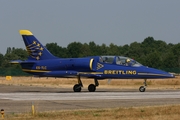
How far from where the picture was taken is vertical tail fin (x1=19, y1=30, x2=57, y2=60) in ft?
122

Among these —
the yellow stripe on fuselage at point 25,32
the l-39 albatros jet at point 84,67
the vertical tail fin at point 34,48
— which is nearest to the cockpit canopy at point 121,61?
the l-39 albatros jet at point 84,67

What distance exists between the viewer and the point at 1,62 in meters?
153

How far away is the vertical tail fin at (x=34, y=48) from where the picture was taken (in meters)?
37.2

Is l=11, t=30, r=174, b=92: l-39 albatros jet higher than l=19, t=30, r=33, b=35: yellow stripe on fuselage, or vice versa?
l=19, t=30, r=33, b=35: yellow stripe on fuselage

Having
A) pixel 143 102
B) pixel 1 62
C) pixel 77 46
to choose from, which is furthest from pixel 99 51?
pixel 143 102

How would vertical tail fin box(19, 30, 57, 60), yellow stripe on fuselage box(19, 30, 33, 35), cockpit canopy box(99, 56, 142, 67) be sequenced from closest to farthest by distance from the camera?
1. cockpit canopy box(99, 56, 142, 67)
2. vertical tail fin box(19, 30, 57, 60)
3. yellow stripe on fuselage box(19, 30, 33, 35)

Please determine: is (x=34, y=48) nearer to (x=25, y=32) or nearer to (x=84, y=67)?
(x=25, y=32)

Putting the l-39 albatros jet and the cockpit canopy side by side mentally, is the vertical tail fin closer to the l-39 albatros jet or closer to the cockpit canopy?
the l-39 albatros jet

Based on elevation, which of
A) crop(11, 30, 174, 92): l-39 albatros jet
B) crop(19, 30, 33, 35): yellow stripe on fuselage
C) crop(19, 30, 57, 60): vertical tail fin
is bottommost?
crop(11, 30, 174, 92): l-39 albatros jet

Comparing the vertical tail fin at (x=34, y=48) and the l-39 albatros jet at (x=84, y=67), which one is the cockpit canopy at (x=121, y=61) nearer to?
the l-39 albatros jet at (x=84, y=67)

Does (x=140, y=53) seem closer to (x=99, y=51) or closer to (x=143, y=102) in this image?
(x=99, y=51)

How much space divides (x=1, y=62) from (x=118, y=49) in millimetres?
41744

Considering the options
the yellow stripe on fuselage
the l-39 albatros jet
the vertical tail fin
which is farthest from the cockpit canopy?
the yellow stripe on fuselage

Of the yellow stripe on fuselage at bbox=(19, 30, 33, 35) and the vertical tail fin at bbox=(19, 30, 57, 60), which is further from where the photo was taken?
the yellow stripe on fuselage at bbox=(19, 30, 33, 35)
